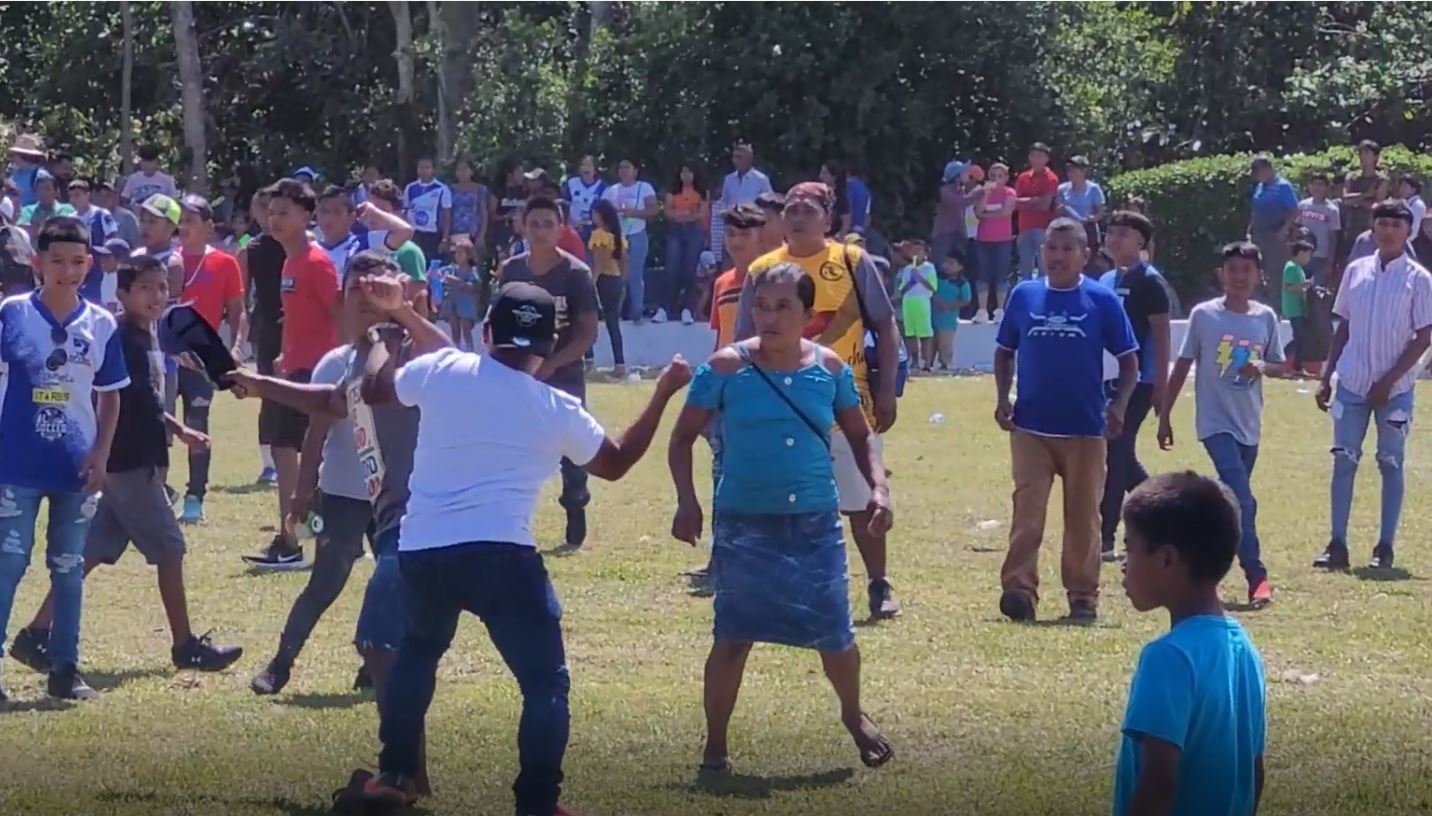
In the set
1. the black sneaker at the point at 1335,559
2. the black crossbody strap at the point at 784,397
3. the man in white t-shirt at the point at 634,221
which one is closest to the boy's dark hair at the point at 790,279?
the black crossbody strap at the point at 784,397

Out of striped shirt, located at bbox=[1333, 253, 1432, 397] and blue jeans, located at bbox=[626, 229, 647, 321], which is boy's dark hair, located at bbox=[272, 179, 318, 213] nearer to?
striped shirt, located at bbox=[1333, 253, 1432, 397]

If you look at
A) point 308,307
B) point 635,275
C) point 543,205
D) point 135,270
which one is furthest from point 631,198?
point 135,270

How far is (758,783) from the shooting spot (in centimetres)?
715

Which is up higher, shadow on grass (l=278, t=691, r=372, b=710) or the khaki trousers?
the khaki trousers

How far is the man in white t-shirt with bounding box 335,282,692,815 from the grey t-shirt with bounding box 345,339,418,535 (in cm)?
107

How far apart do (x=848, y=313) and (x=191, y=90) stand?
27843mm

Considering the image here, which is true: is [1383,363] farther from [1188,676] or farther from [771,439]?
[1188,676]

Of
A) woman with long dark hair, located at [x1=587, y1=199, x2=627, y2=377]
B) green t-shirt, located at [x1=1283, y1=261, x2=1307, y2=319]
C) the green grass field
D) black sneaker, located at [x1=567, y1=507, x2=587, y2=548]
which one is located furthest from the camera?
woman with long dark hair, located at [x1=587, y1=199, x2=627, y2=377]

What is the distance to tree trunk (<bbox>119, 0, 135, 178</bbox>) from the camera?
1400 inches

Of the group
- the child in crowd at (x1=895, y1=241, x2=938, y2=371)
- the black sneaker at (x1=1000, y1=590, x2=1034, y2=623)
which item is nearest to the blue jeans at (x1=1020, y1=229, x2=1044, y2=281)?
the child in crowd at (x1=895, y1=241, x2=938, y2=371)

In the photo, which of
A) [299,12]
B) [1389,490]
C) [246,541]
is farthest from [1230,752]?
[299,12]

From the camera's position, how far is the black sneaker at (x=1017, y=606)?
10.3m

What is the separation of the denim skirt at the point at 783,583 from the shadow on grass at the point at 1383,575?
16.5ft

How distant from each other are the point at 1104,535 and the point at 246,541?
4.77 meters
